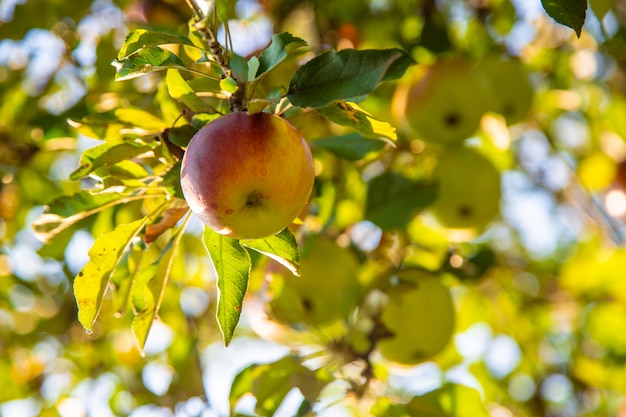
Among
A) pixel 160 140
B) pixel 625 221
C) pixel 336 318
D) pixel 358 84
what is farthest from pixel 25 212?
pixel 625 221

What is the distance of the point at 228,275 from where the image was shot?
119cm

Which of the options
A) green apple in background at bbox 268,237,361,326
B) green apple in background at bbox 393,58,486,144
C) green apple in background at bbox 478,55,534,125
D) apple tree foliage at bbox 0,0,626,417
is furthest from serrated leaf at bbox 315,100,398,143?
green apple in background at bbox 478,55,534,125

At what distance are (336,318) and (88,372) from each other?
1.19 m

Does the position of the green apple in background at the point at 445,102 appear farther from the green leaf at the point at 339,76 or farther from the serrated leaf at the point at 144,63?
the serrated leaf at the point at 144,63

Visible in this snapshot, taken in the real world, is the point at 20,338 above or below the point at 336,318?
below

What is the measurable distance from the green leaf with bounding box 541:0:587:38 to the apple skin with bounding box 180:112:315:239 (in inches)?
17.7

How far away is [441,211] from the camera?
7.02 ft

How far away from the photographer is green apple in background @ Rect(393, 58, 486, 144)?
79.7 inches

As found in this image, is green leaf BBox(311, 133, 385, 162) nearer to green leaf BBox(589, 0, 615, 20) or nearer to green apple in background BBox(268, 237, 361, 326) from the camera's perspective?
green apple in background BBox(268, 237, 361, 326)

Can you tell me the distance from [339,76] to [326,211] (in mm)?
876

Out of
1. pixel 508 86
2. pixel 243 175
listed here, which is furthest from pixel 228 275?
pixel 508 86

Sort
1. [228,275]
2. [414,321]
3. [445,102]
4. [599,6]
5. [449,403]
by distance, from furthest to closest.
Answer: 1. [445,102]
2. [414,321]
3. [449,403]
4. [599,6]
5. [228,275]

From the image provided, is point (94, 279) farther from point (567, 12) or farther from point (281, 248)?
point (567, 12)

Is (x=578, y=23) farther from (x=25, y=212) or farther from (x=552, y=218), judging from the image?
(x=552, y=218)
